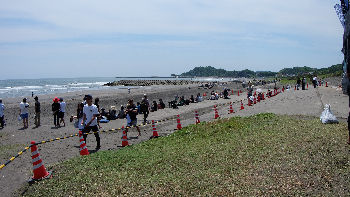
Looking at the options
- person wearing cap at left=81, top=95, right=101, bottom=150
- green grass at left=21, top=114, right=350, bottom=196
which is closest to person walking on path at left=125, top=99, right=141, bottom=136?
person wearing cap at left=81, top=95, right=101, bottom=150

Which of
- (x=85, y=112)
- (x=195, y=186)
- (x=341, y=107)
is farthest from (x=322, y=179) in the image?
(x=341, y=107)

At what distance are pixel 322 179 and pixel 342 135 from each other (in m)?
4.98

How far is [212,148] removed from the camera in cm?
1172

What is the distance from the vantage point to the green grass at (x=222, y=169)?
7.66 meters

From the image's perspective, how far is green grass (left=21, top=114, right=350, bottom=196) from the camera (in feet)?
25.1

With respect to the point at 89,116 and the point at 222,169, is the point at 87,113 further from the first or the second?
the point at 222,169

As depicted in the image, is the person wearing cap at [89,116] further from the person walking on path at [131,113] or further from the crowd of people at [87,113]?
the person walking on path at [131,113]

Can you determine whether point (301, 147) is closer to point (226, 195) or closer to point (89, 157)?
point (226, 195)

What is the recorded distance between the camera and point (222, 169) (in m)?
9.07

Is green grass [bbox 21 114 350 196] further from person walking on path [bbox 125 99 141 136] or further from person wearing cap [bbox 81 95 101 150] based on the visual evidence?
person walking on path [bbox 125 99 141 136]

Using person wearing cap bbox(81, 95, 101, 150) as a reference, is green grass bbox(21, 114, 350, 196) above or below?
below

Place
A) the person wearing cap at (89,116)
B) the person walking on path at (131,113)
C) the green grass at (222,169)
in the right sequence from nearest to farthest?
1. the green grass at (222,169)
2. the person wearing cap at (89,116)
3. the person walking on path at (131,113)

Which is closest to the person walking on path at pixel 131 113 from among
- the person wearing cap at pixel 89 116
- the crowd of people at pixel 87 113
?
the crowd of people at pixel 87 113

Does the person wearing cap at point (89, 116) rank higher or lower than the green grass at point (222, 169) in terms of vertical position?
higher
